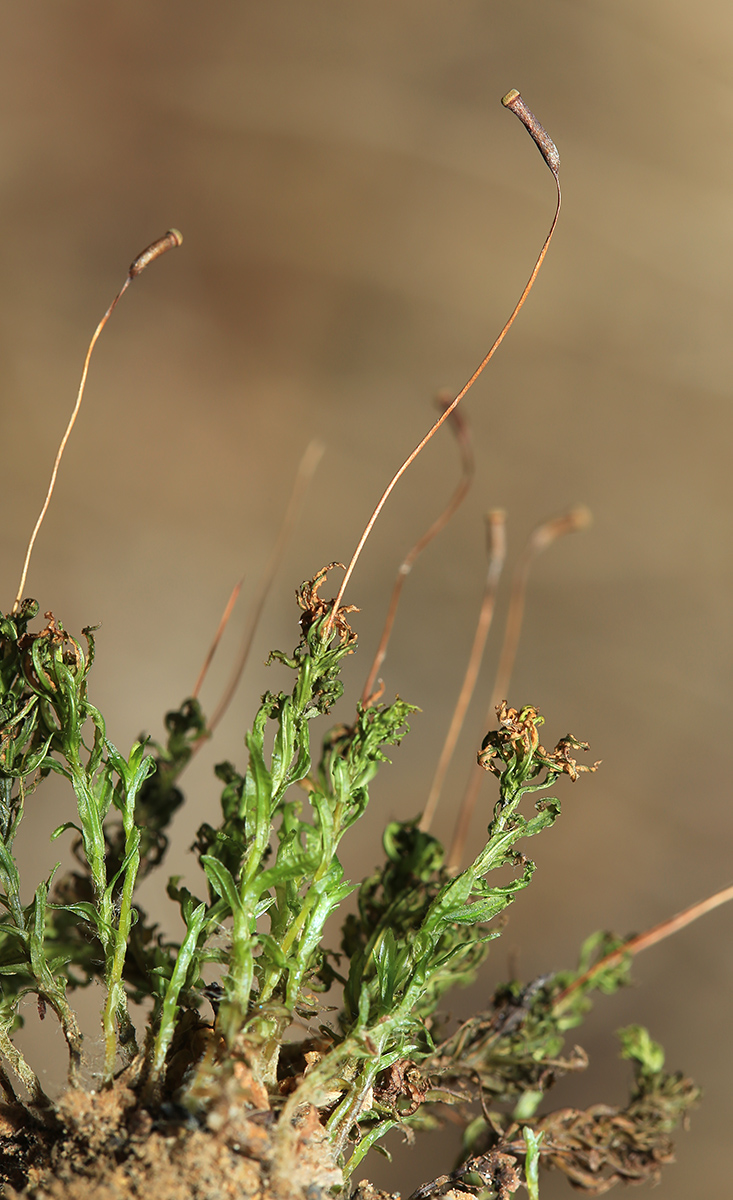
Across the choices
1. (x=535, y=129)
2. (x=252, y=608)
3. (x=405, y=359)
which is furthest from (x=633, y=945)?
(x=405, y=359)

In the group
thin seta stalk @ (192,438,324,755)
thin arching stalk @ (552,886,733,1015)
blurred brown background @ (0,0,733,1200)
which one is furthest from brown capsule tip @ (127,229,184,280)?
blurred brown background @ (0,0,733,1200)

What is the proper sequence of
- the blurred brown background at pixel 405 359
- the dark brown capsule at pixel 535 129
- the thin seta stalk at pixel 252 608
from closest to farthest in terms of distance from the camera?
the dark brown capsule at pixel 535 129 < the thin seta stalk at pixel 252 608 < the blurred brown background at pixel 405 359

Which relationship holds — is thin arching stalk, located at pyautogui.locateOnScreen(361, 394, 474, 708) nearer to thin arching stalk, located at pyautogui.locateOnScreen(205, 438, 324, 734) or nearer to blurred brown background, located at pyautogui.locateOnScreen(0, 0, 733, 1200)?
thin arching stalk, located at pyautogui.locateOnScreen(205, 438, 324, 734)

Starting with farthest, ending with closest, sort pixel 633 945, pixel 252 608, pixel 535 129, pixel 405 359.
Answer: pixel 405 359 → pixel 252 608 → pixel 633 945 → pixel 535 129

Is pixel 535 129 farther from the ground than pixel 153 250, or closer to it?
farther from the ground

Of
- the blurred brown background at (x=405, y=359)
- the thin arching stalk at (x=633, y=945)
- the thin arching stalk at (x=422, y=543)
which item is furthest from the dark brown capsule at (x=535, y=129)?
the blurred brown background at (x=405, y=359)

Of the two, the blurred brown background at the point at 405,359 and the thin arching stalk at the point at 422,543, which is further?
the blurred brown background at the point at 405,359

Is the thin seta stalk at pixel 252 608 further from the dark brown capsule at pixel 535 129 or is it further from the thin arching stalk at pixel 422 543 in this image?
the dark brown capsule at pixel 535 129

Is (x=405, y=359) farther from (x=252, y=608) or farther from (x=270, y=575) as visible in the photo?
(x=270, y=575)

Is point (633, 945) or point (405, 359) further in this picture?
point (405, 359)

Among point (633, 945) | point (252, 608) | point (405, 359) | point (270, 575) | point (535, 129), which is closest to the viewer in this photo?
point (535, 129)
